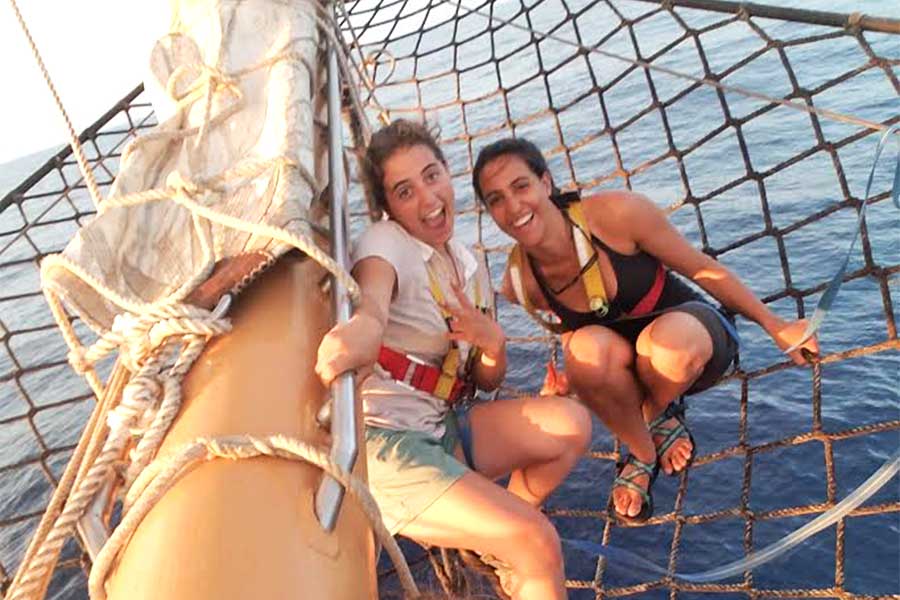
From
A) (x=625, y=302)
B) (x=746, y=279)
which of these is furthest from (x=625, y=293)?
(x=746, y=279)

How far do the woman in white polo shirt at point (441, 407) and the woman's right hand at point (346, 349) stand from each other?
33 cm

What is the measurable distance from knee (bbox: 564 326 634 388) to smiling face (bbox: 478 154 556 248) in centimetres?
27

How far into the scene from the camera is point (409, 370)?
4.87 ft

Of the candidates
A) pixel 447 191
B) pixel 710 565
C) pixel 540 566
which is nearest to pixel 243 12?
pixel 447 191

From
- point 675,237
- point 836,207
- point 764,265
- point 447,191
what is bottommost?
point 764,265

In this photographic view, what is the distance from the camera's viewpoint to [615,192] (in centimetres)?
173

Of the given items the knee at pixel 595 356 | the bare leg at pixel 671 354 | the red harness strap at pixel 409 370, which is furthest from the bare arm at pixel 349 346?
the bare leg at pixel 671 354

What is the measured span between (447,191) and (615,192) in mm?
449

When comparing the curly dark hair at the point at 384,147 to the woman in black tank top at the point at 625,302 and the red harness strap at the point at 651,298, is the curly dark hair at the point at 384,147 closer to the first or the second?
the woman in black tank top at the point at 625,302

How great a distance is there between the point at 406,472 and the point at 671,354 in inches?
26.1

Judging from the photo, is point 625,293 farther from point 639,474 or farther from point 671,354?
point 639,474

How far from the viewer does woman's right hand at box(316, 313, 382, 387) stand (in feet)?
2.71

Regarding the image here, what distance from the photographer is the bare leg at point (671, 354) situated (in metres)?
1.58

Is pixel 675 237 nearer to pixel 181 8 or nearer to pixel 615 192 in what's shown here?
pixel 615 192
